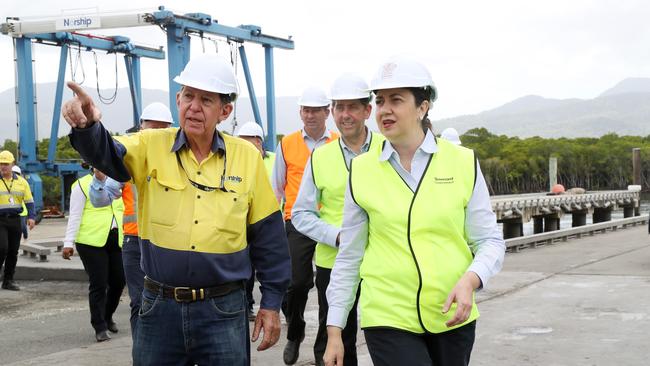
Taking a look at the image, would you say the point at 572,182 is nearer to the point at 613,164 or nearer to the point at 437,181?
the point at 613,164

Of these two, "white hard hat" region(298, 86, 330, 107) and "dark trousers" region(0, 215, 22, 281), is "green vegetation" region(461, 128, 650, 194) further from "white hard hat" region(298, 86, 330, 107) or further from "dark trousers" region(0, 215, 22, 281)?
"white hard hat" region(298, 86, 330, 107)

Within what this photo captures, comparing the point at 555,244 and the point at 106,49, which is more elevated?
the point at 106,49

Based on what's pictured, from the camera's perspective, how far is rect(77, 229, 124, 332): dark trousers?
788 cm

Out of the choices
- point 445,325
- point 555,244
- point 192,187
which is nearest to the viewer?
point 445,325

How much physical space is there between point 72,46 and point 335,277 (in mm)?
40802

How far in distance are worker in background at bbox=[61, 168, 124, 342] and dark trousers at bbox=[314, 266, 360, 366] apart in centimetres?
284

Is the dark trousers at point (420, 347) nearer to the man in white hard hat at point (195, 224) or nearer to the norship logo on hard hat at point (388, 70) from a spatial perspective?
the man in white hard hat at point (195, 224)

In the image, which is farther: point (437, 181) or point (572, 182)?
point (572, 182)

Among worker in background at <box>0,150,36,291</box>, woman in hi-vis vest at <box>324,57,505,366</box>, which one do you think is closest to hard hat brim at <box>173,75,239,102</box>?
woman in hi-vis vest at <box>324,57,505,366</box>

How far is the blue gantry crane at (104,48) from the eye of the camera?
120 ft

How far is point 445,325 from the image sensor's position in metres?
3.28

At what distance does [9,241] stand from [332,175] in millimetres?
7894

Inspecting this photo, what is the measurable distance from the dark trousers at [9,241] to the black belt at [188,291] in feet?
29.0

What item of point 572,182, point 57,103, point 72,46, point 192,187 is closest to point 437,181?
point 192,187
